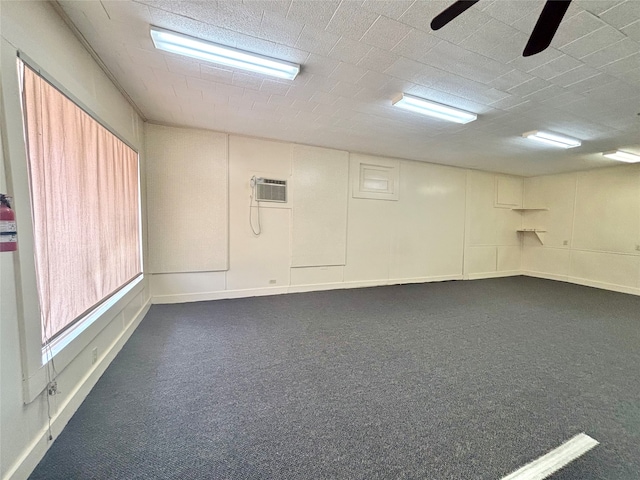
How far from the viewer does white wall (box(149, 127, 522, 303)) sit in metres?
4.90

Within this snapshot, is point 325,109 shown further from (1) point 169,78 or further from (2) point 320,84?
(1) point 169,78

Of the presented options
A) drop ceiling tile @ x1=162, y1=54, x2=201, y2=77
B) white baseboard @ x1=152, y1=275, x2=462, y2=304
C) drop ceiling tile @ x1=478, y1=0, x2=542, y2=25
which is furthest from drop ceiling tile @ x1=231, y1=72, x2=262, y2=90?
white baseboard @ x1=152, y1=275, x2=462, y2=304

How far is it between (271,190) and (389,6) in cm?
361

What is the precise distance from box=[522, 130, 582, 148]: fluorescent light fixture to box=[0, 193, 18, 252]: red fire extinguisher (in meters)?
5.80

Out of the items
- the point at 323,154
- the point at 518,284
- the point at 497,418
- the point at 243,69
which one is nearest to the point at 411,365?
the point at 497,418

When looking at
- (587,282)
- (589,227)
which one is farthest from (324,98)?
(587,282)

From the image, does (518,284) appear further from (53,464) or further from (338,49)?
(53,464)

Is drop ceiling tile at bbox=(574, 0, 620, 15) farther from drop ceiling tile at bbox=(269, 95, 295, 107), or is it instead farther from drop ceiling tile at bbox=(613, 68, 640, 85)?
drop ceiling tile at bbox=(269, 95, 295, 107)

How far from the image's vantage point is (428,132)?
432 cm

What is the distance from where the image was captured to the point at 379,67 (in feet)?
8.30

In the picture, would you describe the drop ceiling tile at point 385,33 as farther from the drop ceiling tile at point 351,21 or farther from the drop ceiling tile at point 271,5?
the drop ceiling tile at point 271,5

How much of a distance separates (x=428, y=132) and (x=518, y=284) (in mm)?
5081

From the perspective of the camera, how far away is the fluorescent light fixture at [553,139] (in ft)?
13.7

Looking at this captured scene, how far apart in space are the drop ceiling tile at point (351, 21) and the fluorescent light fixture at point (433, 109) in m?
1.17
